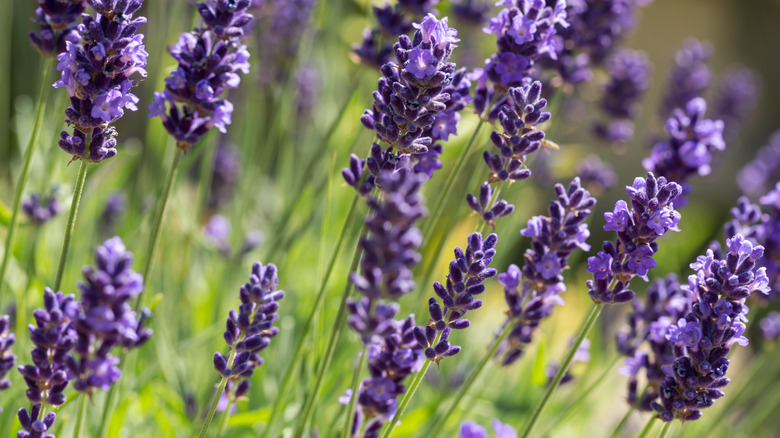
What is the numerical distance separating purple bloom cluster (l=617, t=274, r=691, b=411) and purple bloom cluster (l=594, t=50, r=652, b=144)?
90 centimetres

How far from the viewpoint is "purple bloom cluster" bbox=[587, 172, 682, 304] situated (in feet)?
4.12

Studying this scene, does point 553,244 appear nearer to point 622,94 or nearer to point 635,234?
point 635,234

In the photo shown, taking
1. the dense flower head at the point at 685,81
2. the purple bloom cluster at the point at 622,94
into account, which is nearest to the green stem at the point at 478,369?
the purple bloom cluster at the point at 622,94

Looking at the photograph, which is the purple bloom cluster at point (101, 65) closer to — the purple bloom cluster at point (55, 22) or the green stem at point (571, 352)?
the purple bloom cluster at point (55, 22)

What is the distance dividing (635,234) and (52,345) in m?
0.97

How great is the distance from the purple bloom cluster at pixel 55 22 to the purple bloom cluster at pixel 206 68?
0.25 m

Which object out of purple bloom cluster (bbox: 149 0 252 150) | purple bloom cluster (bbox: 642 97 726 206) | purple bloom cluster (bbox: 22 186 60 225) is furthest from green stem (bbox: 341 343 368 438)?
purple bloom cluster (bbox: 22 186 60 225)

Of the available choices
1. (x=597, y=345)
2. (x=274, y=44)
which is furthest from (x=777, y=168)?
(x=274, y=44)

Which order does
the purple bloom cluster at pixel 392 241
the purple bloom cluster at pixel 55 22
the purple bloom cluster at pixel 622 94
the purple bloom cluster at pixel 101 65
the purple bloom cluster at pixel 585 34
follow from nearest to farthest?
1. the purple bloom cluster at pixel 392 241
2. the purple bloom cluster at pixel 101 65
3. the purple bloom cluster at pixel 55 22
4. the purple bloom cluster at pixel 585 34
5. the purple bloom cluster at pixel 622 94

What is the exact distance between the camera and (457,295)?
1271 millimetres

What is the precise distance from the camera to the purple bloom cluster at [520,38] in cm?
144

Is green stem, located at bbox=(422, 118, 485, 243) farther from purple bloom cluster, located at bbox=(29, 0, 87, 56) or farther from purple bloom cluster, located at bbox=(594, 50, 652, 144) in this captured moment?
purple bloom cluster, located at bbox=(594, 50, 652, 144)

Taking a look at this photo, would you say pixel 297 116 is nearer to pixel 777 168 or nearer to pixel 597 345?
pixel 597 345

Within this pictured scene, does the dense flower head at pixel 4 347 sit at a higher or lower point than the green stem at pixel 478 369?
lower
